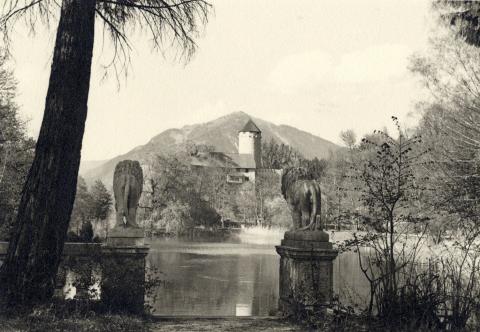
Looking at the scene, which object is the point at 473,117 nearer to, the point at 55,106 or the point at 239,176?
the point at 55,106

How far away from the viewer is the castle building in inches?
3770

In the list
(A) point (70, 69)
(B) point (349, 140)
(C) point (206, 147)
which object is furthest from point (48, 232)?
(C) point (206, 147)

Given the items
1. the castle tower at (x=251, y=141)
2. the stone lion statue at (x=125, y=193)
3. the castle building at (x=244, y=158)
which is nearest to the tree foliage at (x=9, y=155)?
the stone lion statue at (x=125, y=193)

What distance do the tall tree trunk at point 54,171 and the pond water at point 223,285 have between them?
1474 mm

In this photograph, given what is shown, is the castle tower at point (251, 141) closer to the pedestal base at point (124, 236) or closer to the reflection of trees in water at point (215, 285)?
the reflection of trees in water at point (215, 285)

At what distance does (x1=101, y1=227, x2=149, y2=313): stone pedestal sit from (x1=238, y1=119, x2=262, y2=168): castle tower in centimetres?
9875

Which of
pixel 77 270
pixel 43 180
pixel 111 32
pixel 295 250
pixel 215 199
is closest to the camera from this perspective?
pixel 43 180

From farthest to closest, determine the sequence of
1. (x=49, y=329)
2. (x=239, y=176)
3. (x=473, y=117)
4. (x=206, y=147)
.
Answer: (x=239, y=176) < (x=206, y=147) < (x=473, y=117) < (x=49, y=329)

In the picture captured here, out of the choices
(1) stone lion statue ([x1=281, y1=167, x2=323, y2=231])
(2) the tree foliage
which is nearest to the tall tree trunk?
(1) stone lion statue ([x1=281, y1=167, x2=323, y2=231])

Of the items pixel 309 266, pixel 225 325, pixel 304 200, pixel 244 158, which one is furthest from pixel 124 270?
pixel 244 158

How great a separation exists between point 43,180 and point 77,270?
1380mm

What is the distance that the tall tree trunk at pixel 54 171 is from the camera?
5637 millimetres

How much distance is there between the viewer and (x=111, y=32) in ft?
24.7

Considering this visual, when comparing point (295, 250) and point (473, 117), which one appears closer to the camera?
point (295, 250)
